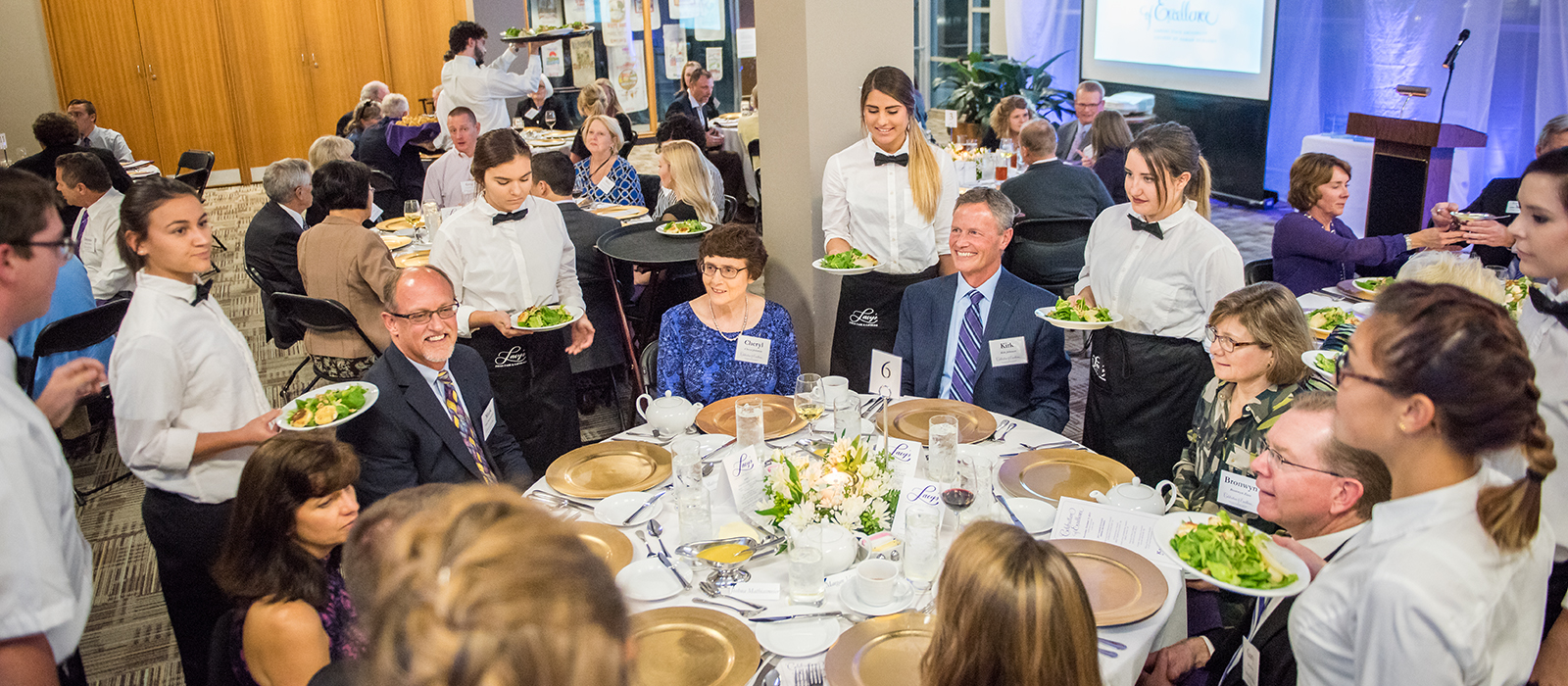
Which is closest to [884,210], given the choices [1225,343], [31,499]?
[1225,343]

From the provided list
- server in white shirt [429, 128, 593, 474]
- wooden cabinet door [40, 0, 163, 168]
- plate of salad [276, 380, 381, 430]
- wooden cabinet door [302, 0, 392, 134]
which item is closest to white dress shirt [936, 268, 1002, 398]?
server in white shirt [429, 128, 593, 474]

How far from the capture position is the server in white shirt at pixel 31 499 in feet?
5.34

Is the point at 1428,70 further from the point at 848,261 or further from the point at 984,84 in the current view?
the point at 848,261

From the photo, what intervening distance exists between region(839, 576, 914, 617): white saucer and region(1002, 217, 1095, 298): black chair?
12.0ft

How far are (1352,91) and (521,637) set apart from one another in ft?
30.6

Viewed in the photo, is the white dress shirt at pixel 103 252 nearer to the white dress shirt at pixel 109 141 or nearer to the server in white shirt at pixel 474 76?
the server in white shirt at pixel 474 76

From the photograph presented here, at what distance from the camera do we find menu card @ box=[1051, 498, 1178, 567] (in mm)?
2213

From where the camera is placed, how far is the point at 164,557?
257 centimetres

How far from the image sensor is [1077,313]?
3289 millimetres

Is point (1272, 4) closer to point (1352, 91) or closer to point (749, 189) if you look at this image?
point (1352, 91)

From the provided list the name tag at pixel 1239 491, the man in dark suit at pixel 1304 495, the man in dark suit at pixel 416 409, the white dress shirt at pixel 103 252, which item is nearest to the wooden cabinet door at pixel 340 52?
the white dress shirt at pixel 103 252

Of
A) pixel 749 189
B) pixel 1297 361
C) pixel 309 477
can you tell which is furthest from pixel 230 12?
pixel 1297 361

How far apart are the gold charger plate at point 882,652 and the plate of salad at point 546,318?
2111mm

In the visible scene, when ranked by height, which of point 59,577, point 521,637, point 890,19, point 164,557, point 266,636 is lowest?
point 164,557
